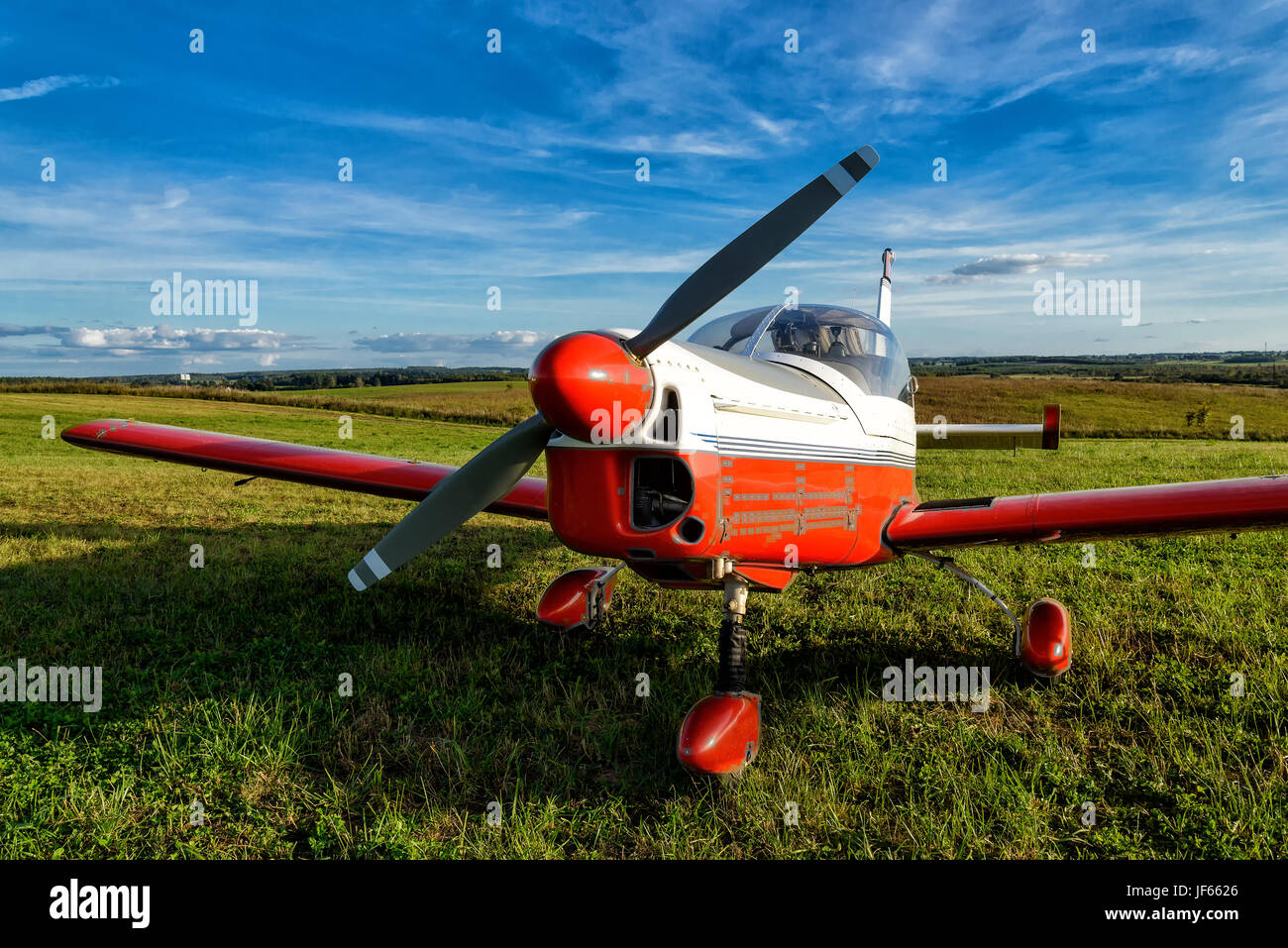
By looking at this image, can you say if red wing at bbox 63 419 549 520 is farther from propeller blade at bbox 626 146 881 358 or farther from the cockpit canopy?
propeller blade at bbox 626 146 881 358

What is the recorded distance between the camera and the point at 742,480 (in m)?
4.25

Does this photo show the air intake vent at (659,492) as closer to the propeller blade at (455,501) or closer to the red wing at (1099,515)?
the propeller blade at (455,501)

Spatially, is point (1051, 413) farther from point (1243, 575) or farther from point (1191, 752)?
point (1191, 752)

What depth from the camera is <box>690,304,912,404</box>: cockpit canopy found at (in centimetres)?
570

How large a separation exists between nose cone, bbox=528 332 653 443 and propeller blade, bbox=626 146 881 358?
662 millimetres

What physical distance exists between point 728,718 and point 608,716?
1063 mm

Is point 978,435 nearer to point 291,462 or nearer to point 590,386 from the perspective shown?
Result: point 590,386

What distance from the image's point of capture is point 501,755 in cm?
446

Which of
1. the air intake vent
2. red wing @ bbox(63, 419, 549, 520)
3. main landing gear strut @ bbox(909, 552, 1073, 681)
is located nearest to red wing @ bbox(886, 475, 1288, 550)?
main landing gear strut @ bbox(909, 552, 1073, 681)

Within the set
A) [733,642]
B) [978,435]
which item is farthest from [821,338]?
[978,435]

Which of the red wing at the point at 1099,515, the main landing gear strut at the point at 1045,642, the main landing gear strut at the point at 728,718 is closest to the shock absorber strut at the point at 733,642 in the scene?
the main landing gear strut at the point at 728,718

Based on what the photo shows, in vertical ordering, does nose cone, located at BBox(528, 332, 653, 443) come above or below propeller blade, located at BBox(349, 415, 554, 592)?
above

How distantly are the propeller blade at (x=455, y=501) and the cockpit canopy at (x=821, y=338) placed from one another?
201cm
